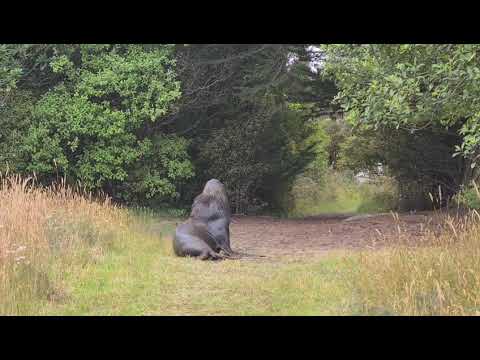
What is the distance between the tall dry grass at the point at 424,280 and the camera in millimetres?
5559

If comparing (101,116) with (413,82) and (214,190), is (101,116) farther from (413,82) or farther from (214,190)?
(413,82)

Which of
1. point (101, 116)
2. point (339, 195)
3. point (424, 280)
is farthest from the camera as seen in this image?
point (339, 195)

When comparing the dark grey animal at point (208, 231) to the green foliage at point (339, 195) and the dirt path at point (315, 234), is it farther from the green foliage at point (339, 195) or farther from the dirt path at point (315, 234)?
the green foliage at point (339, 195)

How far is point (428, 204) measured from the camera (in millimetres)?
21172

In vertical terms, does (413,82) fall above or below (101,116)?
below

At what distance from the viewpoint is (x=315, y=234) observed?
14703mm

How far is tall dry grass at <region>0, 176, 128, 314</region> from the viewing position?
21.3 feet

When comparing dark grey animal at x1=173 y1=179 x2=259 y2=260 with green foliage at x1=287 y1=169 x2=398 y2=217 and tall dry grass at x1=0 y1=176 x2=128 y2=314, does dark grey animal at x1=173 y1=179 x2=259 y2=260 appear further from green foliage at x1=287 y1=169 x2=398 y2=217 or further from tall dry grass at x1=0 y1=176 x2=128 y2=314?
green foliage at x1=287 y1=169 x2=398 y2=217

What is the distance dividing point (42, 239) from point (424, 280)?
496 centimetres

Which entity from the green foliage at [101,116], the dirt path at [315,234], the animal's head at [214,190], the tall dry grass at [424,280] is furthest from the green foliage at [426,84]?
the green foliage at [101,116]

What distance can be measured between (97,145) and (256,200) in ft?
20.6

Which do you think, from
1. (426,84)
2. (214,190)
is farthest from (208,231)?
(426,84)

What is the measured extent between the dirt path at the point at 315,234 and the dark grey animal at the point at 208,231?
1.00m
